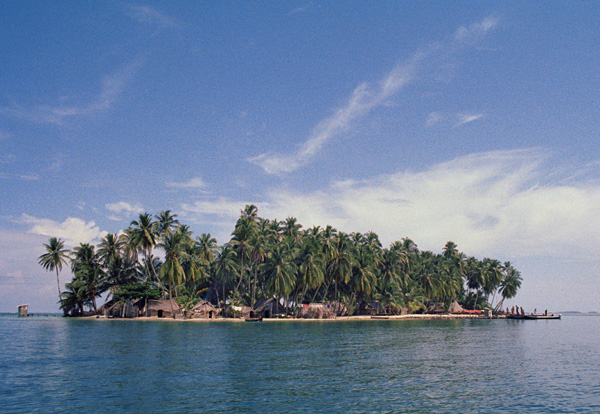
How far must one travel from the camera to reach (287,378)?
85.9ft

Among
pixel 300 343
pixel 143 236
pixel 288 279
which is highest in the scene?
pixel 143 236

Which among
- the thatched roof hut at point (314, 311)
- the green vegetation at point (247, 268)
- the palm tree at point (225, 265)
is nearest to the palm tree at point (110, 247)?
the green vegetation at point (247, 268)

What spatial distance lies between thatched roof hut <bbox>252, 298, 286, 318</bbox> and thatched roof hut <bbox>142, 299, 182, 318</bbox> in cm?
1678

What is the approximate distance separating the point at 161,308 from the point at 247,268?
2045 centimetres

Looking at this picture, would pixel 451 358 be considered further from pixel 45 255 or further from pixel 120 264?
pixel 45 255

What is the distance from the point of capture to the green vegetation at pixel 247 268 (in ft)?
283

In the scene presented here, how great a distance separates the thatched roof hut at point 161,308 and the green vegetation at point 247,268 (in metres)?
1.45

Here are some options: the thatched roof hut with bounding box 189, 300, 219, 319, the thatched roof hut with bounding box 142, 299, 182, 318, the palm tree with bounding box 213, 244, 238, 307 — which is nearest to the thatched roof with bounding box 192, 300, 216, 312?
the thatched roof hut with bounding box 189, 300, 219, 319

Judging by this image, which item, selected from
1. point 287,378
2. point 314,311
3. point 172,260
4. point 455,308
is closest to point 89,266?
point 172,260

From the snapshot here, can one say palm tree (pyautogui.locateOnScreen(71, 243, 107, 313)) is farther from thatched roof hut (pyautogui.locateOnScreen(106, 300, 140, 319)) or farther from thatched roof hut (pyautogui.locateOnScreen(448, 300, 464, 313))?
thatched roof hut (pyautogui.locateOnScreen(448, 300, 464, 313))

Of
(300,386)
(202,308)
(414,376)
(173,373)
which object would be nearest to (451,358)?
(414,376)

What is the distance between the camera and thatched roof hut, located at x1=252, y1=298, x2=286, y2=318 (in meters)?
93.8

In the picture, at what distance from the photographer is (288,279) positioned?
89562 mm

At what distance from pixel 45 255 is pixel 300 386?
3692 inches
